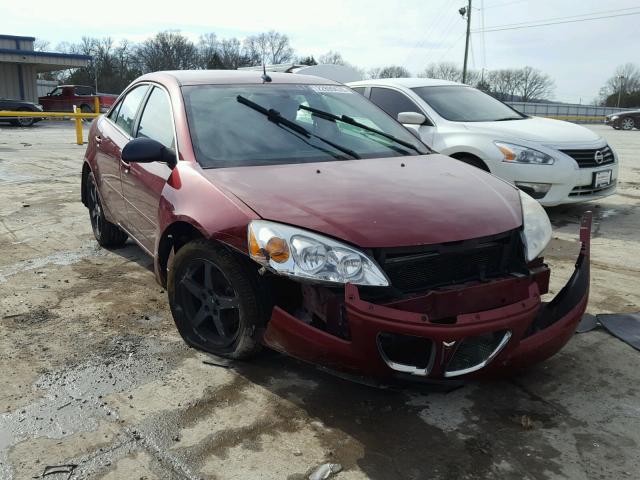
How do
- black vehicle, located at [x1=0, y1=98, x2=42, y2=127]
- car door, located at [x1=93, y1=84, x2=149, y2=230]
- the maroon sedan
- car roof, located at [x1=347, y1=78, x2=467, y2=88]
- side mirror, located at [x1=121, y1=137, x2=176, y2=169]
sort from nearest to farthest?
the maroon sedan, side mirror, located at [x1=121, y1=137, x2=176, y2=169], car door, located at [x1=93, y1=84, x2=149, y2=230], car roof, located at [x1=347, y1=78, x2=467, y2=88], black vehicle, located at [x1=0, y1=98, x2=42, y2=127]

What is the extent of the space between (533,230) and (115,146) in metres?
3.14

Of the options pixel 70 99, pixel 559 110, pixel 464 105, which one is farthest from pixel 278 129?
pixel 559 110

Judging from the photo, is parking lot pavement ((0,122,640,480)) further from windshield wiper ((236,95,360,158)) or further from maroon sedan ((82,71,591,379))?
windshield wiper ((236,95,360,158))

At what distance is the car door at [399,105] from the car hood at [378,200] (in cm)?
Result: 349

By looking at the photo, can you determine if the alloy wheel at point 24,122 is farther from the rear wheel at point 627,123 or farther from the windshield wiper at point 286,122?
the rear wheel at point 627,123

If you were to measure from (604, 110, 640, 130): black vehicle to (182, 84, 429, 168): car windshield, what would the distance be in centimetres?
2606

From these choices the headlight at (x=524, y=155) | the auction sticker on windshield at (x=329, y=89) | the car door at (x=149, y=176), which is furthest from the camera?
the headlight at (x=524, y=155)

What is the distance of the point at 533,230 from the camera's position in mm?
2857

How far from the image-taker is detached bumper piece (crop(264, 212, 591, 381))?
7.64ft

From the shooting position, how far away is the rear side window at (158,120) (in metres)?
3.60

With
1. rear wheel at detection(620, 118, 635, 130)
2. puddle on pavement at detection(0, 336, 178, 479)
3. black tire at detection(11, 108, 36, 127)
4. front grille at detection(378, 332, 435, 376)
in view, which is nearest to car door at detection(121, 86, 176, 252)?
puddle on pavement at detection(0, 336, 178, 479)

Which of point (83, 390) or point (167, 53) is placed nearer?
point (83, 390)

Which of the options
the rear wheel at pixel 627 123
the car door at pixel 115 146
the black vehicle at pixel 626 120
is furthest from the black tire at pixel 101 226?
the rear wheel at pixel 627 123

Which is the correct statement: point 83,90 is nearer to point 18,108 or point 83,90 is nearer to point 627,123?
point 18,108
